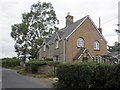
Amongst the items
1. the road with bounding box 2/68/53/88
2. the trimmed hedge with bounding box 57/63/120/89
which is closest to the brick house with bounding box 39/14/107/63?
the road with bounding box 2/68/53/88

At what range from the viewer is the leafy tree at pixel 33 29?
7212 cm

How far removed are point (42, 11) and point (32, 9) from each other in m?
2.63

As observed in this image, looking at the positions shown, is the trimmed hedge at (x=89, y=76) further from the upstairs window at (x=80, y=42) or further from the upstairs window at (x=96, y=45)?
the upstairs window at (x=96, y=45)

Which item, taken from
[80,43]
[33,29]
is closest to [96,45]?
[80,43]

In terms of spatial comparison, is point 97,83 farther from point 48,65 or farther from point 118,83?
point 48,65

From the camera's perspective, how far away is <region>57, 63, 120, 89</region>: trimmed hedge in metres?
17.2

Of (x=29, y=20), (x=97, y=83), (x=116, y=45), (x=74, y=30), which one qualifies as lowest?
(x=97, y=83)

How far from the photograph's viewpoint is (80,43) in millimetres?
50188

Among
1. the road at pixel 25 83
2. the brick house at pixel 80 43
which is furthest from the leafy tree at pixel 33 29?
the road at pixel 25 83

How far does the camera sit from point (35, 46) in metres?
72.1

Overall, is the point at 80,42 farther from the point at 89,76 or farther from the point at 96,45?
the point at 89,76

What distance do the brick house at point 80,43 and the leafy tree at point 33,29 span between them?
744 inches

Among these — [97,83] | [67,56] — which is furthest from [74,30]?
[97,83]

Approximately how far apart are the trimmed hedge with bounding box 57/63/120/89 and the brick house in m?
22.6
